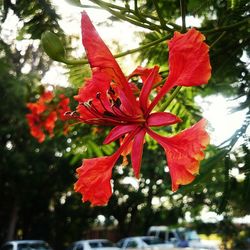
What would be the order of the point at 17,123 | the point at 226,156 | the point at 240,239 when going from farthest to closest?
the point at 17,123, the point at 240,239, the point at 226,156

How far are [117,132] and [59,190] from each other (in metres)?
19.7

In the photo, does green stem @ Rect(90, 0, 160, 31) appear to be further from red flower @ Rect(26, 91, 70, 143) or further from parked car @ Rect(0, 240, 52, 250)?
parked car @ Rect(0, 240, 52, 250)

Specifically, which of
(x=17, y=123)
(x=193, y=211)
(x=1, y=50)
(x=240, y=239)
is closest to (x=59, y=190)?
(x=17, y=123)

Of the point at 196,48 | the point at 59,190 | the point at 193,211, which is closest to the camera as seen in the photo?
the point at 196,48

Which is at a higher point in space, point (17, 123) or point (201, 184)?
point (17, 123)

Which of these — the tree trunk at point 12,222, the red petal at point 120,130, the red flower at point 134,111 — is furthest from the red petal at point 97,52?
the tree trunk at point 12,222

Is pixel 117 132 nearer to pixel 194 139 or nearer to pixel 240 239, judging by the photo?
pixel 194 139

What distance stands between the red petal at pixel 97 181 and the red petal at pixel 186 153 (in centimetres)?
19

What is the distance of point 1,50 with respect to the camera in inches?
87.1

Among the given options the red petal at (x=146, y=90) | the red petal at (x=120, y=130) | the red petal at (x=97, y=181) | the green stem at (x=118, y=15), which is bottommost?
the red petal at (x=97, y=181)

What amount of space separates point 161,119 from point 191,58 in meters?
0.20

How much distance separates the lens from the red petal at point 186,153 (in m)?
1.13

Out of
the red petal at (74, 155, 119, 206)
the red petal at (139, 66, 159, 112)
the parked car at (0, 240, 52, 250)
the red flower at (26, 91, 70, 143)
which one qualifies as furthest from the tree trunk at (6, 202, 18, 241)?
the red petal at (139, 66, 159, 112)

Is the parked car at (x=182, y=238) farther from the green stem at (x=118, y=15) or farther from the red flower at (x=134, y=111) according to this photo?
the red flower at (x=134, y=111)
